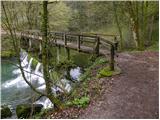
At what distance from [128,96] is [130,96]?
65 millimetres

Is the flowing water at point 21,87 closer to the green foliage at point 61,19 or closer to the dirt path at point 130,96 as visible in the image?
the dirt path at point 130,96

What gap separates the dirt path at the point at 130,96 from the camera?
316 inches

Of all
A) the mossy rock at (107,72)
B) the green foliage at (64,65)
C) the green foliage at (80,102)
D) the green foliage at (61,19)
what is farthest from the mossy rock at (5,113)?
the green foliage at (61,19)

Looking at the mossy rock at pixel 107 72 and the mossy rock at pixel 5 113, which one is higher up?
the mossy rock at pixel 107 72

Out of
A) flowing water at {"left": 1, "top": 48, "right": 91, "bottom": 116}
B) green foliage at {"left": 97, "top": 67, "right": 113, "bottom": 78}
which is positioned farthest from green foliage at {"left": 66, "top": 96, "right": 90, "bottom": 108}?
flowing water at {"left": 1, "top": 48, "right": 91, "bottom": 116}

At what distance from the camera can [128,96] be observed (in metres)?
9.16

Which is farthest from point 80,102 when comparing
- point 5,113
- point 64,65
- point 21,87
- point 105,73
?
point 21,87

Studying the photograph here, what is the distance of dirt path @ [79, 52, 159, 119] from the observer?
26.3 ft

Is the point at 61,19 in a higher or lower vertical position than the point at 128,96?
higher

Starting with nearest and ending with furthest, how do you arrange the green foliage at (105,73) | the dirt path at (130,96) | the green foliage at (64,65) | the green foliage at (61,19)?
the dirt path at (130,96) < the green foliage at (105,73) < the green foliage at (64,65) < the green foliage at (61,19)

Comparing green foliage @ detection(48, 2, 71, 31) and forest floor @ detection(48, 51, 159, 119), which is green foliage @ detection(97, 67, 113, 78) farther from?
green foliage @ detection(48, 2, 71, 31)

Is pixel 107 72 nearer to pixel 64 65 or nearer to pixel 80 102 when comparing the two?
pixel 80 102

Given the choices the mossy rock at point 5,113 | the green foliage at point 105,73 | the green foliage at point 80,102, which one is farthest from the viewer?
the mossy rock at point 5,113

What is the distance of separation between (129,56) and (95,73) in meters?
4.06
